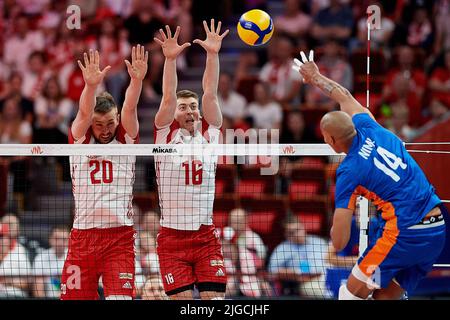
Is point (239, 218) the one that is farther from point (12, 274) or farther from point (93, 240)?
point (93, 240)

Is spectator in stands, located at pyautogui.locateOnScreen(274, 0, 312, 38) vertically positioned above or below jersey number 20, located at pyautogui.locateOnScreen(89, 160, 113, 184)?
above

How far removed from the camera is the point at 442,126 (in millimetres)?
15305

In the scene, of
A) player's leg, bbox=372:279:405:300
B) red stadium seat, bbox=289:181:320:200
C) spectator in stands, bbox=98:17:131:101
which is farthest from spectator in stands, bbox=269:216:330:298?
spectator in stands, bbox=98:17:131:101

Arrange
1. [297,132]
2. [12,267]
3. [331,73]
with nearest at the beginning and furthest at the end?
[12,267] → [297,132] → [331,73]

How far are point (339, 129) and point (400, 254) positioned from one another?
1332 mm

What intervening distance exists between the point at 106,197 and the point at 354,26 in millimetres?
10446

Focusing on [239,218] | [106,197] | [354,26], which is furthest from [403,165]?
[354,26]

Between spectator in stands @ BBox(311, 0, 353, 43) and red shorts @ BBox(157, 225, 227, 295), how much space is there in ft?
31.6

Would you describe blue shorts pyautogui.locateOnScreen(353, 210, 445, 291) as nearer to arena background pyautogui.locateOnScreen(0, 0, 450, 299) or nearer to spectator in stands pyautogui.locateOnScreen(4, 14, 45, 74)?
arena background pyautogui.locateOnScreen(0, 0, 450, 299)

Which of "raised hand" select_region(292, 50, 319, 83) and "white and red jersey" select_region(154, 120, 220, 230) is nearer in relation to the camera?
"raised hand" select_region(292, 50, 319, 83)

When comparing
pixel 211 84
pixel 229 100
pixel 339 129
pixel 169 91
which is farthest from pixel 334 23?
pixel 339 129

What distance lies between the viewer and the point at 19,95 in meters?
19.2

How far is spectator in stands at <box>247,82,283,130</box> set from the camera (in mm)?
17734

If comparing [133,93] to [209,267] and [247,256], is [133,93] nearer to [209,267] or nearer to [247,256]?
[209,267]
